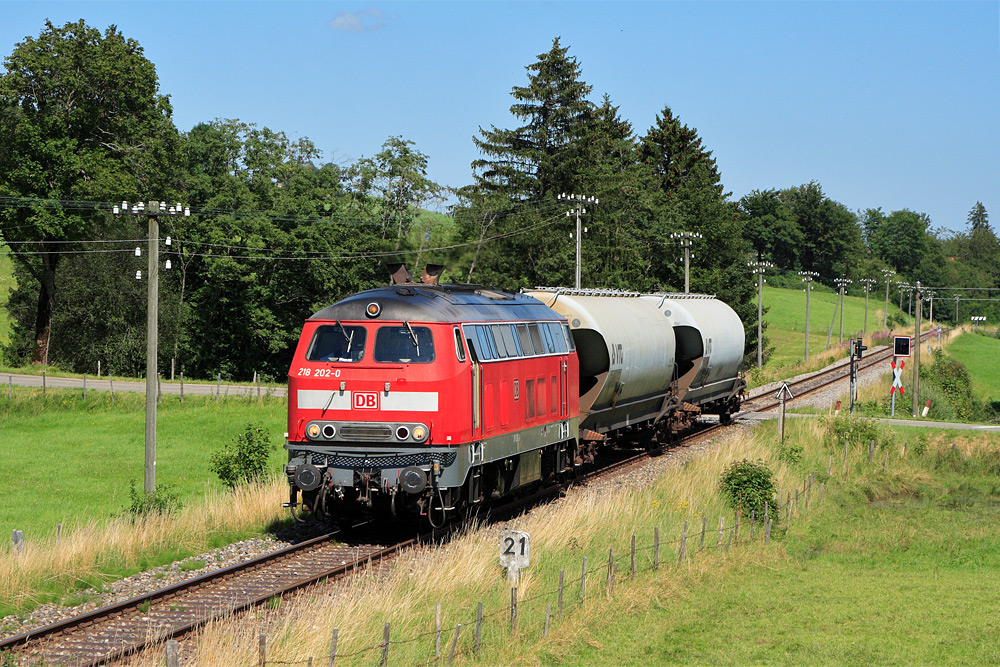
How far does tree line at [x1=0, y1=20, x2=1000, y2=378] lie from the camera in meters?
56.1

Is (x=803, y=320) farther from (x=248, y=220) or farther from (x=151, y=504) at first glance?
(x=151, y=504)

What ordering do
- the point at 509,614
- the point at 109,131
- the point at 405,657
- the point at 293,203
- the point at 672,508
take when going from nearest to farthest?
the point at 405,657 < the point at 509,614 < the point at 672,508 < the point at 109,131 < the point at 293,203

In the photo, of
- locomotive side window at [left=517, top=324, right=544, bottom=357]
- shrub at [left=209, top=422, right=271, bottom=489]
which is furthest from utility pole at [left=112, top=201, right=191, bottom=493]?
locomotive side window at [left=517, top=324, right=544, bottom=357]

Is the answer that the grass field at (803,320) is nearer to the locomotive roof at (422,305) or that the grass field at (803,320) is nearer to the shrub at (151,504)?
the locomotive roof at (422,305)

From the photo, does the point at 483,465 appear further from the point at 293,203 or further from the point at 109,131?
the point at 293,203

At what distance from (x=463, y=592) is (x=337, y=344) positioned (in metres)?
4.98

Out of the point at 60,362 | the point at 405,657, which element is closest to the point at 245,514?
the point at 405,657

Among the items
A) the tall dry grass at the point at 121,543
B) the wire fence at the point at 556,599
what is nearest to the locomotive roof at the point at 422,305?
the tall dry grass at the point at 121,543

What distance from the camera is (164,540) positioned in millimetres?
17453

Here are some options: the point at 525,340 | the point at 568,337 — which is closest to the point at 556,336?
the point at 568,337

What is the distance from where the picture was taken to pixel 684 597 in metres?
16.7

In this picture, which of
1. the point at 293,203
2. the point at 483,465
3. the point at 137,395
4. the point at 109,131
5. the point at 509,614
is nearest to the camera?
the point at 509,614

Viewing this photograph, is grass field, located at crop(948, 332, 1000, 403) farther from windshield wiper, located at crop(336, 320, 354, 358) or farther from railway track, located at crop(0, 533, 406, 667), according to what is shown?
railway track, located at crop(0, 533, 406, 667)

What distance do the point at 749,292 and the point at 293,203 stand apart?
37.0m
